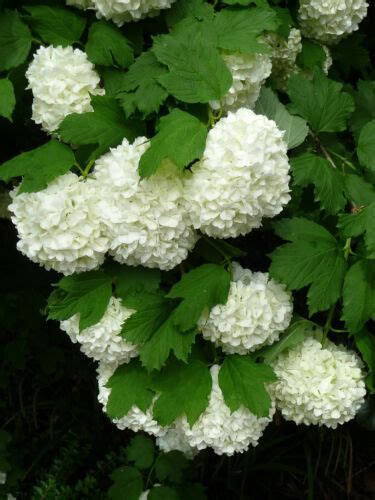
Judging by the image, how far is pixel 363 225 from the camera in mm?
1611

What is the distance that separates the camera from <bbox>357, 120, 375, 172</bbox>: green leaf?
1803 millimetres

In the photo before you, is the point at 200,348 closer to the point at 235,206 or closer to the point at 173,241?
the point at 173,241

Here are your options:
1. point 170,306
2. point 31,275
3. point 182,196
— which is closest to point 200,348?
point 170,306

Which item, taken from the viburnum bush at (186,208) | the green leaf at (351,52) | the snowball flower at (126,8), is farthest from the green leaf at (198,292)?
the green leaf at (351,52)

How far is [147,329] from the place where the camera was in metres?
1.71

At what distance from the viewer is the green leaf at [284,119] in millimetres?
1815

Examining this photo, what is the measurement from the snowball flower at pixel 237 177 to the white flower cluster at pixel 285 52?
62 cm

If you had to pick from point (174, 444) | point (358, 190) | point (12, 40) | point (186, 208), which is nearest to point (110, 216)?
point (186, 208)

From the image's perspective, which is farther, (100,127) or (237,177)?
(100,127)

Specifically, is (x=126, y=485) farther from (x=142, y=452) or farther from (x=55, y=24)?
(x=55, y=24)

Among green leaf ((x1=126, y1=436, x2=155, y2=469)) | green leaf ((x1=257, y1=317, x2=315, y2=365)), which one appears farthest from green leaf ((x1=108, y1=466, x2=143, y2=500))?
green leaf ((x1=257, y1=317, x2=315, y2=365))

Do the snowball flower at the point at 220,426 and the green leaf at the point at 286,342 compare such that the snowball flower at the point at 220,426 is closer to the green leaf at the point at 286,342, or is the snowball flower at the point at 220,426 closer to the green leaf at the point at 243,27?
the green leaf at the point at 286,342

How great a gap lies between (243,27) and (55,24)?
557mm

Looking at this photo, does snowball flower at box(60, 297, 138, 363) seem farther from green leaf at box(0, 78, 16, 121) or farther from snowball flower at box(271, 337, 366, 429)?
green leaf at box(0, 78, 16, 121)
